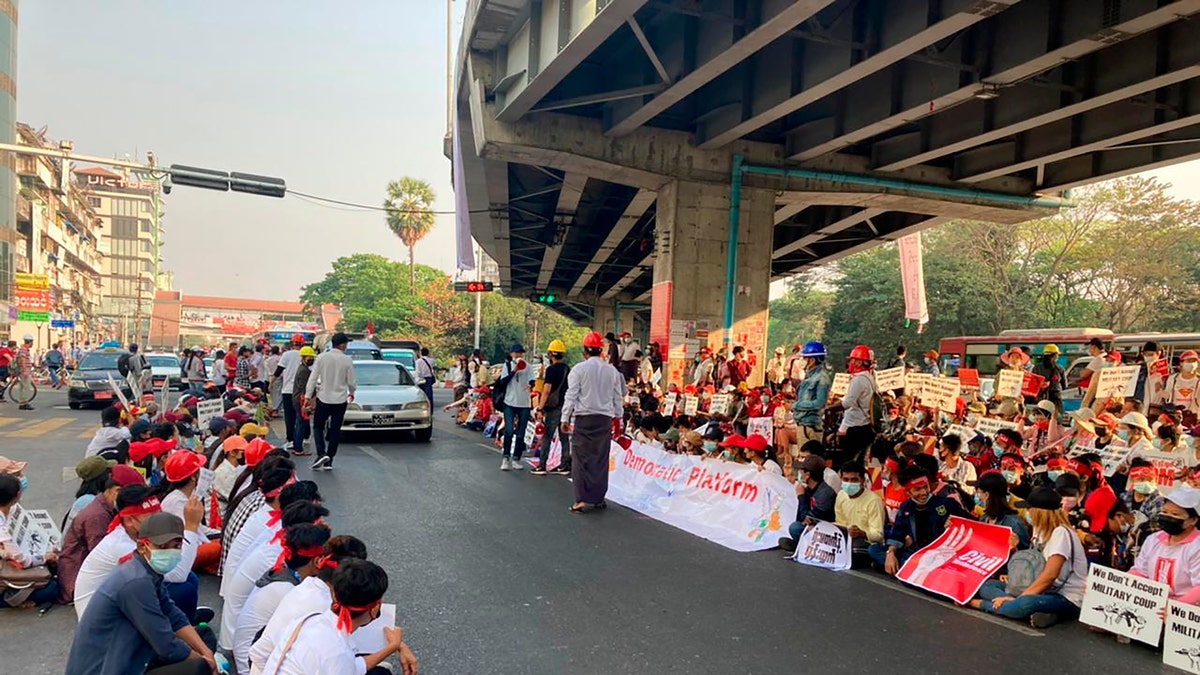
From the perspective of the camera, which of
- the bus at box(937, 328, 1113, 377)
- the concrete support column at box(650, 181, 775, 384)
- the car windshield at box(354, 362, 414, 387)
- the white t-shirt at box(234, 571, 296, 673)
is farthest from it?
the bus at box(937, 328, 1113, 377)

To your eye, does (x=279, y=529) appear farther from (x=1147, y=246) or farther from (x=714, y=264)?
(x=1147, y=246)

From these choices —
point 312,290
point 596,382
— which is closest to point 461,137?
point 596,382

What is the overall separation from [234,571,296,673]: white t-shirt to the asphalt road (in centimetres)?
96

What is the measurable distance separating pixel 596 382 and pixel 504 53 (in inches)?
346

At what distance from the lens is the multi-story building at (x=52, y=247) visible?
46.3m

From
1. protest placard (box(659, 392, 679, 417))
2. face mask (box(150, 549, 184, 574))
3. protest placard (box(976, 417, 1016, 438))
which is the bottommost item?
protest placard (box(659, 392, 679, 417))

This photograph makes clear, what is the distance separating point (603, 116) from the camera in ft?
49.3

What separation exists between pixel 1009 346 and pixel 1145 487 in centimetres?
2040

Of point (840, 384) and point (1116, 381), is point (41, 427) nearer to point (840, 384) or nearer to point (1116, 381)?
point (840, 384)

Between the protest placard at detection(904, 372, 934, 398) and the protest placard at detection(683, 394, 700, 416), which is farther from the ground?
the protest placard at detection(904, 372, 934, 398)

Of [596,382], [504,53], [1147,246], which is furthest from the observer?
[1147,246]

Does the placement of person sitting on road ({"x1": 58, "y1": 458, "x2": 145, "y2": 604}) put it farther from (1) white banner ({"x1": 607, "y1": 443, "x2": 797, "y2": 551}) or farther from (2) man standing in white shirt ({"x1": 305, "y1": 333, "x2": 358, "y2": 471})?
(2) man standing in white shirt ({"x1": 305, "y1": 333, "x2": 358, "y2": 471})

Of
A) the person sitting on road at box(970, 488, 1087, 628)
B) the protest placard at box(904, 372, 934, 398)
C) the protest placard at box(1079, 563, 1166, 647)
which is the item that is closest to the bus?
the protest placard at box(904, 372, 934, 398)

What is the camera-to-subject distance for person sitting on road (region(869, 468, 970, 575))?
5.98 metres
